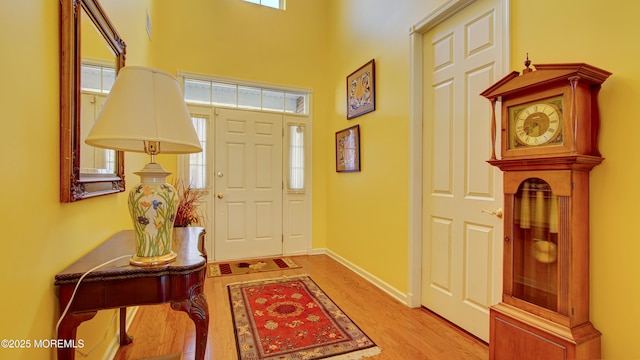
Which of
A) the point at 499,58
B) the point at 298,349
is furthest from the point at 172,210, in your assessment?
the point at 499,58

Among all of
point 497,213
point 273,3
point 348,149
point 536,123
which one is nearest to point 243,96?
point 273,3

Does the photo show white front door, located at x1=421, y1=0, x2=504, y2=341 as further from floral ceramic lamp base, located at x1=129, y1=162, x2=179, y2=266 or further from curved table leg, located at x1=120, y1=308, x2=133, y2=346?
curved table leg, located at x1=120, y1=308, x2=133, y2=346

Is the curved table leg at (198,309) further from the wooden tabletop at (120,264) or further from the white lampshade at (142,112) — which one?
the white lampshade at (142,112)

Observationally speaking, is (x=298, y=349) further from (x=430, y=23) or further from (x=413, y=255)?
(x=430, y=23)

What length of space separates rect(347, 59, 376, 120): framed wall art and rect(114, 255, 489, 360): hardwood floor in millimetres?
1961

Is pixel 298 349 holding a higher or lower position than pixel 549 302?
lower

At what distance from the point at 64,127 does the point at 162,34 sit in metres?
3.07

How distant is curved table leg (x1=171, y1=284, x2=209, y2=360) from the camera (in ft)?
4.04

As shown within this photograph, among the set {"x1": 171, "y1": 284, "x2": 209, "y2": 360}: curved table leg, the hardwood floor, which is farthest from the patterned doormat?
{"x1": 171, "y1": 284, "x2": 209, "y2": 360}: curved table leg

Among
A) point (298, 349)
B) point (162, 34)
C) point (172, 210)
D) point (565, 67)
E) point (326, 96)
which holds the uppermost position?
point (162, 34)

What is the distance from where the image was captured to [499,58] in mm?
1888

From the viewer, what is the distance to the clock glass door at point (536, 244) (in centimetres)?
142

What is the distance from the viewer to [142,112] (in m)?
1.15

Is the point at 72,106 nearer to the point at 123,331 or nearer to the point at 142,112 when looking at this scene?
the point at 142,112
